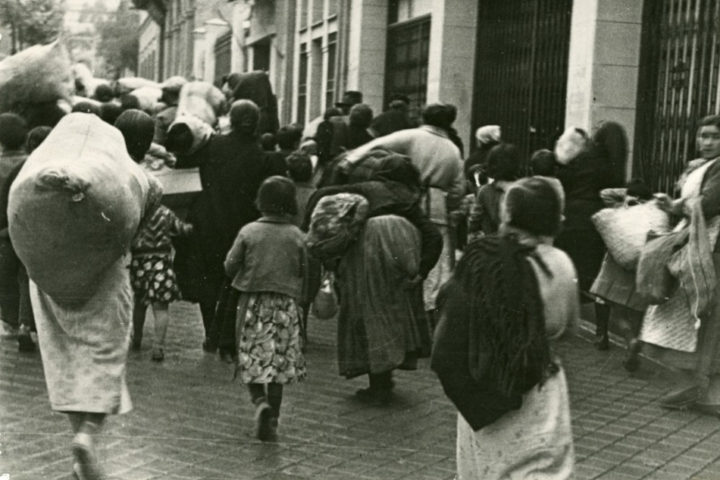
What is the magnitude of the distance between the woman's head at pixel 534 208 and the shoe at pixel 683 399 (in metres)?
4.15

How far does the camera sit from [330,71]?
996 inches

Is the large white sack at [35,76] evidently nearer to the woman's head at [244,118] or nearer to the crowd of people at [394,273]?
the crowd of people at [394,273]

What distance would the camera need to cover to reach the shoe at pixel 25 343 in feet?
31.4

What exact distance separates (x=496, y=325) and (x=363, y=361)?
3815 millimetres

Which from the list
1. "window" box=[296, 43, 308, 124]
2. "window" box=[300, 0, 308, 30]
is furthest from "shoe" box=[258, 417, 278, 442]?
"window" box=[300, 0, 308, 30]

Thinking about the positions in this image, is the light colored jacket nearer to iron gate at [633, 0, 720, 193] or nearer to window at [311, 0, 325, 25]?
iron gate at [633, 0, 720, 193]

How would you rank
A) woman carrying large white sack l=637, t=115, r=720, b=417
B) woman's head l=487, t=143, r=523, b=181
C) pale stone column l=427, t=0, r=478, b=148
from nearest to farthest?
woman carrying large white sack l=637, t=115, r=720, b=417
woman's head l=487, t=143, r=523, b=181
pale stone column l=427, t=0, r=478, b=148

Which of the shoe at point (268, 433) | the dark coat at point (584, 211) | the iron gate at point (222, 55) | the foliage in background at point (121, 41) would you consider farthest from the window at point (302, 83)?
the foliage in background at point (121, 41)

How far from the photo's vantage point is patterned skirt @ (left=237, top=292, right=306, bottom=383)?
23.4 feet

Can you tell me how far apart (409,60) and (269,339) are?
14.0 meters

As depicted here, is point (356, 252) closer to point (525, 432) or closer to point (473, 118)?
point (525, 432)

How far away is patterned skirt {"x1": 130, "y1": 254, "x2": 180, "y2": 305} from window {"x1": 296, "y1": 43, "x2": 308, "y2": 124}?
1858 centimetres

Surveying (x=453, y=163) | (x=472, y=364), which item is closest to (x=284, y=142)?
(x=453, y=163)

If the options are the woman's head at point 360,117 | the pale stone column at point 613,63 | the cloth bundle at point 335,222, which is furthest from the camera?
the pale stone column at point 613,63
